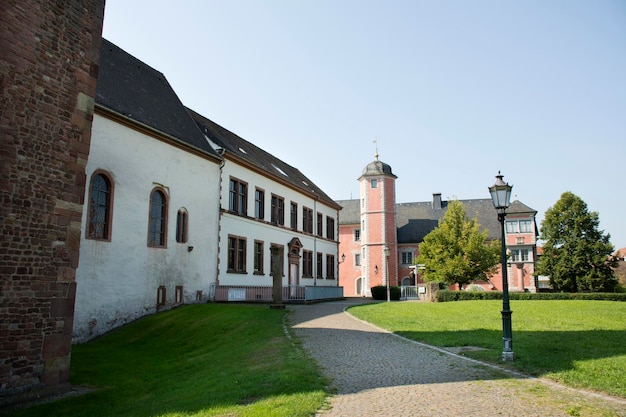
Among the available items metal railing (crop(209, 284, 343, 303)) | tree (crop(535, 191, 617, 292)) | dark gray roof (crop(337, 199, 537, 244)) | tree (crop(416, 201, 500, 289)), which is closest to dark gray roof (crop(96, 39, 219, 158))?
metal railing (crop(209, 284, 343, 303))

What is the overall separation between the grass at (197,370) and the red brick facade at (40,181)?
1.33 meters

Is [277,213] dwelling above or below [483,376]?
above

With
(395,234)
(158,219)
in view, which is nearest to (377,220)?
(395,234)

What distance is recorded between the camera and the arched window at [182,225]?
922 inches

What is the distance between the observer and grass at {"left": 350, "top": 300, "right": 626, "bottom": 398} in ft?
28.5

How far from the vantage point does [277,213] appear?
32.7 meters

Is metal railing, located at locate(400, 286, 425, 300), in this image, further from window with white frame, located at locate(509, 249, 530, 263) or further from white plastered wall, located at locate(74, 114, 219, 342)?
white plastered wall, located at locate(74, 114, 219, 342)

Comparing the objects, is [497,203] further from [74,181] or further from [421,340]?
[74,181]

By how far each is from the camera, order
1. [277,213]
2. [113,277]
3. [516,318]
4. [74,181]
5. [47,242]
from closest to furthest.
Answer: [47,242], [74,181], [516,318], [113,277], [277,213]

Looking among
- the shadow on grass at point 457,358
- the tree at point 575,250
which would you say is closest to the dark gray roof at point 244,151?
the shadow on grass at point 457,358

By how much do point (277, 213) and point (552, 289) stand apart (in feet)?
91.3

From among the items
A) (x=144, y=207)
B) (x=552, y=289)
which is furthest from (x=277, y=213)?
(x=552, y=289)

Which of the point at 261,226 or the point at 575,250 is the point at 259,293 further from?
the point at 575,250

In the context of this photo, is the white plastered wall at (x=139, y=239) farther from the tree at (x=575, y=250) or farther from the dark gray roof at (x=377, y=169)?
the tree at (x=575, y=250)
